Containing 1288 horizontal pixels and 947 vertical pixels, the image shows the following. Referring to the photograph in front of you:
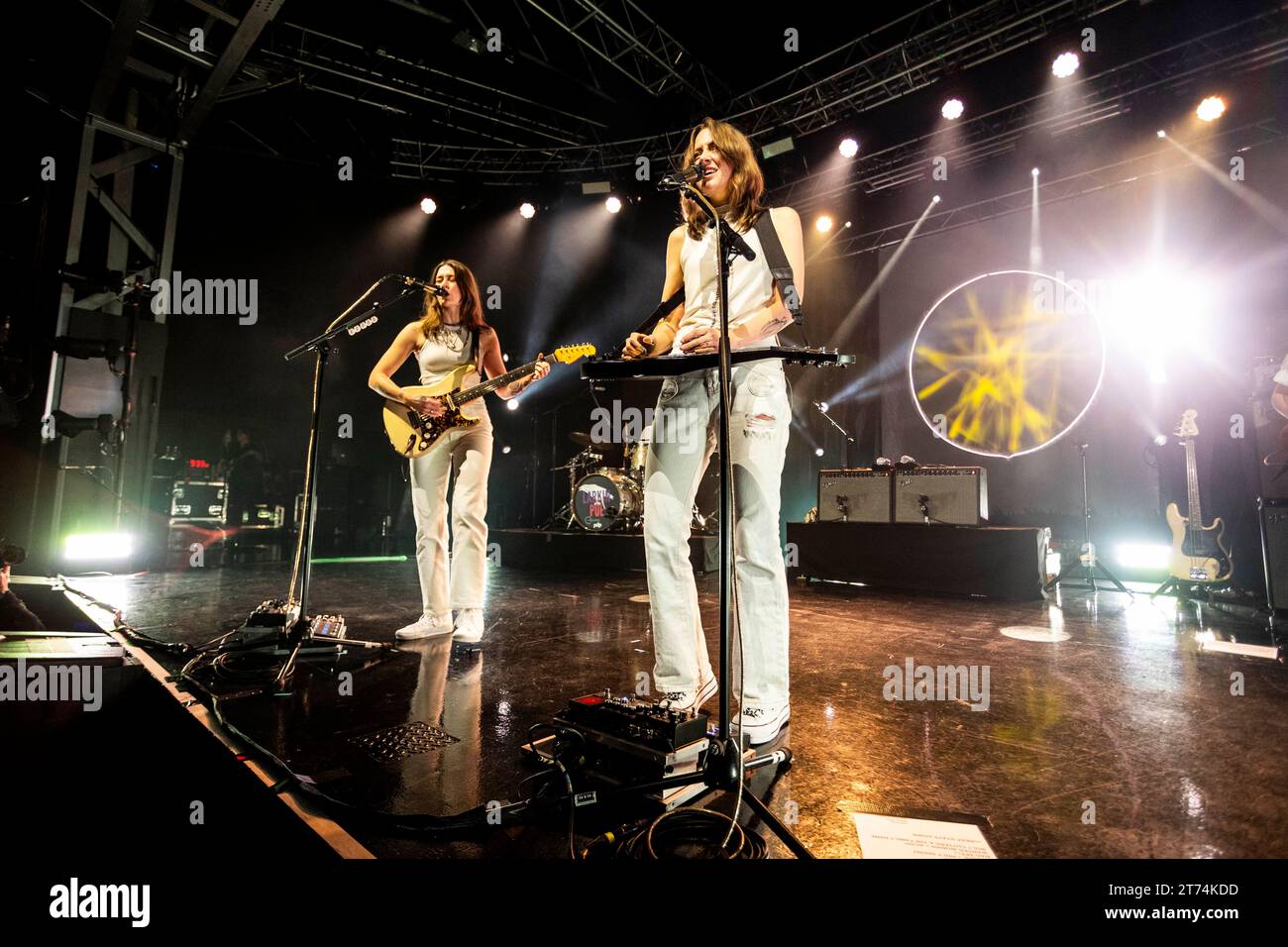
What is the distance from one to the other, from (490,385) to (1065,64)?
7.05 meters

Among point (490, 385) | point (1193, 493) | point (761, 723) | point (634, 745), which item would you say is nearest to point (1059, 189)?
point (1193, 493)

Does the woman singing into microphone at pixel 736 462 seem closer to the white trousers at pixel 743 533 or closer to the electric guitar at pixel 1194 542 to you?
the white trousers at pixel 743 533

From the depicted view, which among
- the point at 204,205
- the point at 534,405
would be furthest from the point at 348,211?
the point at 534,405

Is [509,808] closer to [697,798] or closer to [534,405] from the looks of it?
[697,798]

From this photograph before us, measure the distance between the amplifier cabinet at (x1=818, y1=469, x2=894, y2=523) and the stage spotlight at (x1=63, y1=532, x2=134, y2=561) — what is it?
776 cm

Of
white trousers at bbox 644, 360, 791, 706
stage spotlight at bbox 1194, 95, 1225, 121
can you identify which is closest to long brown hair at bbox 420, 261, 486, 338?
white trousers at bbox 644, 360, 791, 706

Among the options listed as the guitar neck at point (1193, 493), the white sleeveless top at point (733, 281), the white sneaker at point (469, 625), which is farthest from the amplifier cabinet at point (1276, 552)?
the white sneaker at point (469, 625)

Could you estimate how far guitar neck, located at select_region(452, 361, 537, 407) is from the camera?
332cm

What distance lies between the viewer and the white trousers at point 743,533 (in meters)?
1.86

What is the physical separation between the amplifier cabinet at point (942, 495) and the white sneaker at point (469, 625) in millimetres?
4514

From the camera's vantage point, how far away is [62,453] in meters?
6.07

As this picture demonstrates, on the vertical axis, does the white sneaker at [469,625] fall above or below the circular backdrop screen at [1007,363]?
below

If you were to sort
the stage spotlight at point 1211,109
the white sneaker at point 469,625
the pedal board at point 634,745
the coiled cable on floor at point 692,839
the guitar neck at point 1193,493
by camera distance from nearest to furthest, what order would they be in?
the coiled cable on floor at point 692,839 < the pedal board at point 634,745 < the white sneaker at point 469,625 < the guitar neck at point 1193,493 < the stage spotlight at point 1211,109

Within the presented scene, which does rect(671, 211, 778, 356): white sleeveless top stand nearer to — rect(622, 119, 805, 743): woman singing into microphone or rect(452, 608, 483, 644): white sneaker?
rect(622, 119, 805, 743): woman singing into microphone
